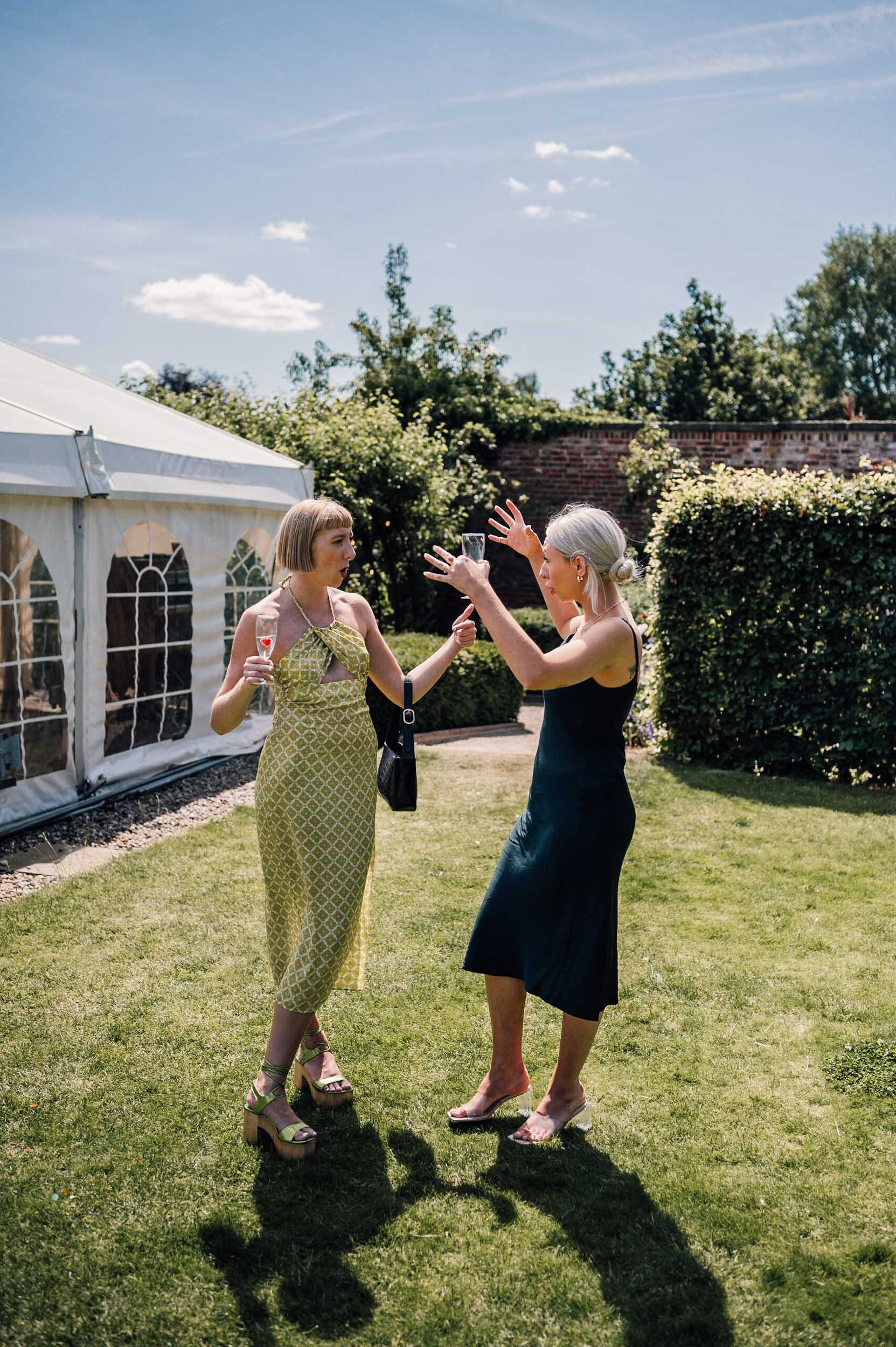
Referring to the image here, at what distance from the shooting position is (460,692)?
10375 mm

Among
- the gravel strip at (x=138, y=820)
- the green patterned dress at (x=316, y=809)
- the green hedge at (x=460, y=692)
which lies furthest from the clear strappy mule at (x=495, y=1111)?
the green hedge at (x=460, y=692)

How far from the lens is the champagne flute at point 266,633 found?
2838 millimetres

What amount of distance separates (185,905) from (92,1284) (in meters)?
2.86

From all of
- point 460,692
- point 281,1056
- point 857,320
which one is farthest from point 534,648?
point 857,320

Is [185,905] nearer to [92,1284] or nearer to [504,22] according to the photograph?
[92,1284]

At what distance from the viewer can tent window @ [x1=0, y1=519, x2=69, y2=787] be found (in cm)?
641

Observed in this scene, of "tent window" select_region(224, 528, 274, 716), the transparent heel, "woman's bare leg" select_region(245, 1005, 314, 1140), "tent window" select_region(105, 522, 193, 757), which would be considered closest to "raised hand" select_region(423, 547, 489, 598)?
"woman's bare leg" select_region(245, 1005, 314, 1140)

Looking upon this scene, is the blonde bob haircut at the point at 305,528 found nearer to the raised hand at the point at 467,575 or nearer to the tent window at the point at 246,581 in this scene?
the raised hand at the point at 467,575

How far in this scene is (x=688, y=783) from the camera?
27.0ft

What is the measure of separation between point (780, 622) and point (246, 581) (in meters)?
4.87

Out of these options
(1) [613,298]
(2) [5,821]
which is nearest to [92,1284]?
(2) [5,821]

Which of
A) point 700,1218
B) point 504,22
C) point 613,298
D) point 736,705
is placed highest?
point 613,298

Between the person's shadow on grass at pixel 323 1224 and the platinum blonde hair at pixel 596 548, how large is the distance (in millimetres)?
1782

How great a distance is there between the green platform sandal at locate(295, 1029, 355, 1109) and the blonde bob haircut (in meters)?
1.60
